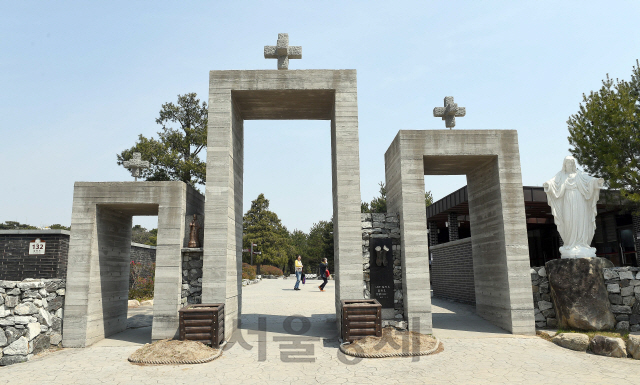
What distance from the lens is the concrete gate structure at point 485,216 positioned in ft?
30.4

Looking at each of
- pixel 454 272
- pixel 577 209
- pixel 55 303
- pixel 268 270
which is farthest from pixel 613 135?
pixel 268 270

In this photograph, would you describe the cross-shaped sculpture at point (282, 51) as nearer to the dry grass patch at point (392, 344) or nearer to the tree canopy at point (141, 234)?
the dry grass patch at point (392, 344)

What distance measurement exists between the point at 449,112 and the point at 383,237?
3.78 metres

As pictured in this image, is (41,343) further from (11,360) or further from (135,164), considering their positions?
(135,164)

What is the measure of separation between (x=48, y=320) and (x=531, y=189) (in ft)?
48.0

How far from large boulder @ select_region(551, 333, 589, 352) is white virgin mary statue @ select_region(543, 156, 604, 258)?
76.8 inches

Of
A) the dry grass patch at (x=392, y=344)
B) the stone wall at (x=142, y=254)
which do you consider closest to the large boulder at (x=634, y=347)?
the dry grass patch at (x=392, y=344)

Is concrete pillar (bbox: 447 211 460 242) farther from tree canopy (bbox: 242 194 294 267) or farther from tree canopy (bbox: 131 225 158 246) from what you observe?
tree canopy (bbox: 131 225 158 246)

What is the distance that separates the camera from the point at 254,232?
131ft

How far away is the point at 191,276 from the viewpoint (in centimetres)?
960

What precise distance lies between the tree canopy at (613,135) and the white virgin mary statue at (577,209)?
360cm

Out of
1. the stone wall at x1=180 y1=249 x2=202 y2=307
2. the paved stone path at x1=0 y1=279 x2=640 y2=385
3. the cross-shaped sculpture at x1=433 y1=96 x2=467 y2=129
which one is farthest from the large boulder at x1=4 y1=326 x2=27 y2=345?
the cross-shaped sculpture at x1=433 y1=96 x2=467 y2=129

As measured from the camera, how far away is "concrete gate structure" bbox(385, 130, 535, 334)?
365 inches

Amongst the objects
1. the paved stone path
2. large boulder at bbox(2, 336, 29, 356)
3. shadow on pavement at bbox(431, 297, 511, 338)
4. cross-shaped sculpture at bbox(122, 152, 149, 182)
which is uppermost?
cross-shaped sculpture at bbox(122, 152, 149, 182)
